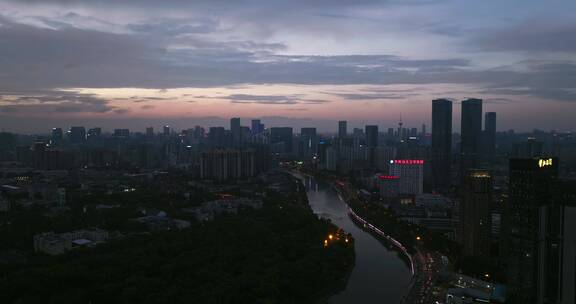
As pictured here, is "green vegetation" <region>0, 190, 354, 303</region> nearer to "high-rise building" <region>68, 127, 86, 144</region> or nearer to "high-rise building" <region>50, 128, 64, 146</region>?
"high-rise building" <region>50, 128, 64, 146</region>

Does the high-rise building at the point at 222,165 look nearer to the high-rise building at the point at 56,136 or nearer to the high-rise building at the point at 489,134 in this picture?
the high-rise building at the point at 489,134

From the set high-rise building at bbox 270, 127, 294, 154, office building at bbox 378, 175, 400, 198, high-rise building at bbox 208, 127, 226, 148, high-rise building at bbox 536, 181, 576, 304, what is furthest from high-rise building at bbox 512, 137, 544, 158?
high-rise building at bbox 270, 127, 294, 154

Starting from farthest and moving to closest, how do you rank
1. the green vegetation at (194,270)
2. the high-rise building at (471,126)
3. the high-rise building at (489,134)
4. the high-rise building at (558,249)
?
the high-rise building at (489,134) → the high-rise building at (471,126) → the green vegetation at (194,270) → the high-rise building at (558,249)

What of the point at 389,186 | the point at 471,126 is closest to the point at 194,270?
the point at 389,186

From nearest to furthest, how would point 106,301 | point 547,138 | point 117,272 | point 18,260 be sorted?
point 106,301 → point 117,272 → point 18,260 → point 547,138

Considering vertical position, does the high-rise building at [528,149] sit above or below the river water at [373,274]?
above

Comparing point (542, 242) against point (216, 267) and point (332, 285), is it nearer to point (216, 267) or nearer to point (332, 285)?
point (332, 285)

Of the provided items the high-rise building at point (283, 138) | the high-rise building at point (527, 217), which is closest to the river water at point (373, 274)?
the high-rise building at point (527, 217)

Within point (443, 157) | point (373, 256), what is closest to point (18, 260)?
point (373, 256)
